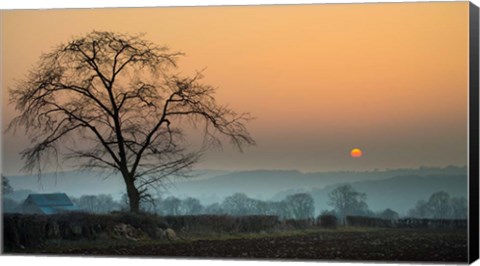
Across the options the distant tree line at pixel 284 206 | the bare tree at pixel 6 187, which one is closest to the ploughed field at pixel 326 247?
the distant tree line at pixel 284 206

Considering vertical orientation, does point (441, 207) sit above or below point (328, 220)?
Result: above

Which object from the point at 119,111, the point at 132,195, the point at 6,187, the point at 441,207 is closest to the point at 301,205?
the point at 441,207

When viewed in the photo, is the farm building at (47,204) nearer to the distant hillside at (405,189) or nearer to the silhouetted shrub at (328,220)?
the silhouetted shrub at (328,220)

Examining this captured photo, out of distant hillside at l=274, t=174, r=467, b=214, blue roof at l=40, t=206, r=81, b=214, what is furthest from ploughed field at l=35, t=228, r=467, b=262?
blue roof at l=40, t=206, r=81, b=214

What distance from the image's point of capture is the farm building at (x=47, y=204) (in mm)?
16109

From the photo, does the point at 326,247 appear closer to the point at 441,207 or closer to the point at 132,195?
the point at 441,207

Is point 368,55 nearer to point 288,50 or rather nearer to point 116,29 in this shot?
point 288,50

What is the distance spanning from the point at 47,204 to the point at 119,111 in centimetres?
135

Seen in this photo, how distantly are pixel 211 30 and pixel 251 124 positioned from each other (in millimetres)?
1134

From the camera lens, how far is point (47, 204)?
16.1 metres

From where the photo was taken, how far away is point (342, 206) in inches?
606

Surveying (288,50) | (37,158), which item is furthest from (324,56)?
(37,158)

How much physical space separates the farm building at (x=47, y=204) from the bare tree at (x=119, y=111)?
330mm

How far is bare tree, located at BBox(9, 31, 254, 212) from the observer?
1583 cm
